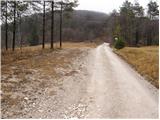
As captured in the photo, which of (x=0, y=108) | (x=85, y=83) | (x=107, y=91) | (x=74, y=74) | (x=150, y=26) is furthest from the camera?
(x=150, y=26)

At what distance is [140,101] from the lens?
43.9 ft

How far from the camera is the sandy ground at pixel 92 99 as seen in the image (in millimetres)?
11562

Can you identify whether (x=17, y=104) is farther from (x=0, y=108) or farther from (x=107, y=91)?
(x=107, y=91)

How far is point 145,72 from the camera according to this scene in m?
22.0

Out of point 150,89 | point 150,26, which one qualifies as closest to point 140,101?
point 150,89

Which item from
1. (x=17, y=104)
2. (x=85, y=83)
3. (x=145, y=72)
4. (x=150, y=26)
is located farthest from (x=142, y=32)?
(x=17, y=104)

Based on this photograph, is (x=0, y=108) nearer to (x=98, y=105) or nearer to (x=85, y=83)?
(x=98, y=105)

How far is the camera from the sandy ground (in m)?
11.6

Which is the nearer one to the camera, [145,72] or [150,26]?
[145,72]

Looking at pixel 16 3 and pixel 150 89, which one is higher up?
pixel 16 3

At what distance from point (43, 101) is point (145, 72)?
10.9m

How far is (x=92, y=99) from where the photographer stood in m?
13.7

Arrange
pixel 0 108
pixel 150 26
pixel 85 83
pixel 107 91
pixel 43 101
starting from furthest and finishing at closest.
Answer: pixel 150 26
pixel 85 83
pixel 107 91
pixel 43 101
pixel 0 108

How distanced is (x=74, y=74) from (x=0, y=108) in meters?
8.92
